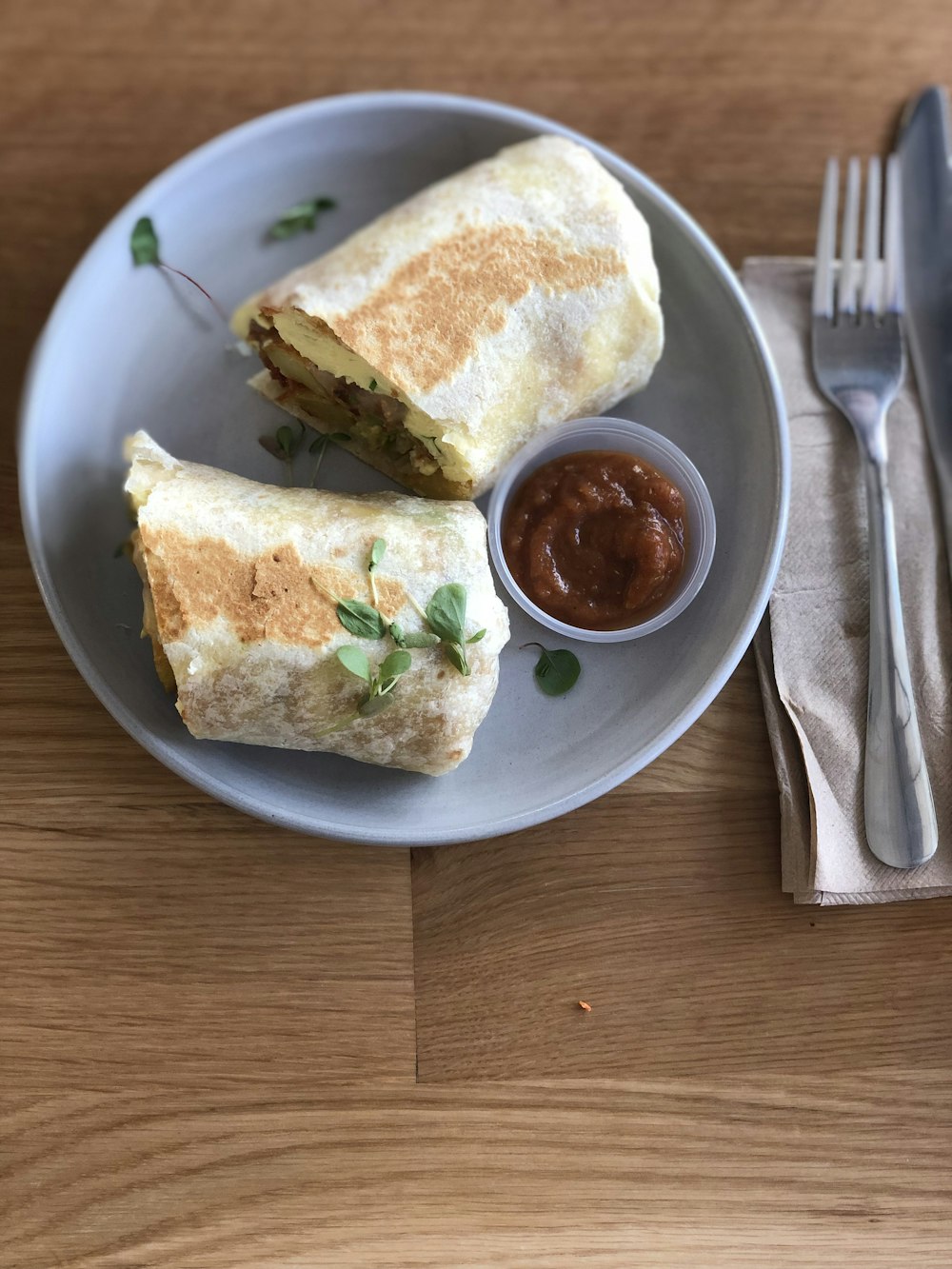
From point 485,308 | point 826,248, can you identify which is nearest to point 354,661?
point 485,308

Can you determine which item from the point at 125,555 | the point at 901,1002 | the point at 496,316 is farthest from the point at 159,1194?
the point at 496,316

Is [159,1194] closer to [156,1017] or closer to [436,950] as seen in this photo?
[156,1017]

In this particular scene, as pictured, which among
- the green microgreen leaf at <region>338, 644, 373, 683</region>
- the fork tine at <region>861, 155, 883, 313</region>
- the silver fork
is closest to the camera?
the green microgreen leaf at <region>338, 644, 373, 683</region>

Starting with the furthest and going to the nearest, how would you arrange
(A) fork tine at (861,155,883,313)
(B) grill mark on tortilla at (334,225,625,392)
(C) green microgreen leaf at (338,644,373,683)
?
(A) fork tine at (861,155,883,313), (B) grill mark on tortilla at (334,225,625,392), (C) green microgreen leaf at (338,644,373,683)

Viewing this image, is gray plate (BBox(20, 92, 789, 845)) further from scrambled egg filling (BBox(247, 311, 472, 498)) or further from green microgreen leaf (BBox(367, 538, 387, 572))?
green microgreen leaf (BBox(367, 538, 387, 572))

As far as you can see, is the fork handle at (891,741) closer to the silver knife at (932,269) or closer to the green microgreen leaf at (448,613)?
the silver knife at (932,269)

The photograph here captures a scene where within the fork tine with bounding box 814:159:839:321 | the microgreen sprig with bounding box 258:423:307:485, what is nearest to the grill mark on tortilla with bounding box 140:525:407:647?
the microgreen sprig with bounding box 258:423:307:485
